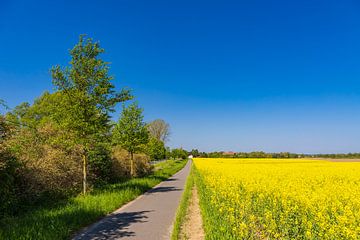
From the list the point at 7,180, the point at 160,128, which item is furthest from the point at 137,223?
the point at 160,128

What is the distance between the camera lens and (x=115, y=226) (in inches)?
330

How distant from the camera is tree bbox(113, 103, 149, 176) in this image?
2412 cm

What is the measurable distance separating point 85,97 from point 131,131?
1120cm

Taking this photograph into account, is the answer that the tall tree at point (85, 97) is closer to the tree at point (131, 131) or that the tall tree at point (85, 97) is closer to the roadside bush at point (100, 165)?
the roadside bush at point (100, 165)

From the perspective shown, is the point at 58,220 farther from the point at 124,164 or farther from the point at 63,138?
the point at 124,164

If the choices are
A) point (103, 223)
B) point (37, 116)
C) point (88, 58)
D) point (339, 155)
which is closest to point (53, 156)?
point (88, 58)

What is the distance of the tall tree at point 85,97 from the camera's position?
13.3m

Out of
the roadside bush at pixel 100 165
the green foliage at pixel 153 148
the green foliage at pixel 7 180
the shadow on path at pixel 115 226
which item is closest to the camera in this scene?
the shadow on path at pixel 115 226

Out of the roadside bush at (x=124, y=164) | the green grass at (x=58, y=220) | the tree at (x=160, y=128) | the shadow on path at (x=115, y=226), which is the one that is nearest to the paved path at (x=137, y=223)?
the shadow on path at (x=115, y=226)

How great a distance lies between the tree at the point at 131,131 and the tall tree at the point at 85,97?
31.7 feet

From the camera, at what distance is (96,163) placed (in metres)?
19.7

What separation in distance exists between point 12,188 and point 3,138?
2.14 m

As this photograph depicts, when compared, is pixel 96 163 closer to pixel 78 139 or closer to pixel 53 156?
pixel 53 156

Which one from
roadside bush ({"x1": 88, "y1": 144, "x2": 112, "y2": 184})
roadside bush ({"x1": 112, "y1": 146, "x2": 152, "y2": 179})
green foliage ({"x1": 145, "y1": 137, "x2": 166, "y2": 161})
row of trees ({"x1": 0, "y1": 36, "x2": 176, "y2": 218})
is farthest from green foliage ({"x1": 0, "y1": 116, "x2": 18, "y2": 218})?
green foliage ({"x1": 145, "y1": 137, "x2": 166, "y2": 161})
